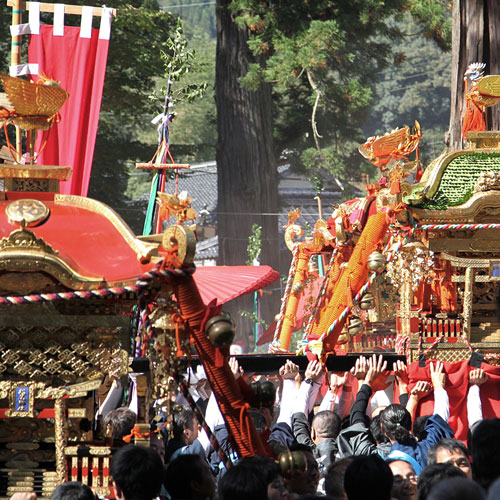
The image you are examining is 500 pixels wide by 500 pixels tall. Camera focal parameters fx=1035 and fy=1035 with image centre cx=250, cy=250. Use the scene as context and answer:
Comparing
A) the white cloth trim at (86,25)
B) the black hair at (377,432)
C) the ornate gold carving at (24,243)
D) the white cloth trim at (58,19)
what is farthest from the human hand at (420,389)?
the white cloth trim at (58,19)

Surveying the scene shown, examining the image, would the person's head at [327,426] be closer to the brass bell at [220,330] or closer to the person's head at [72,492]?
the brass bell at [220,330]

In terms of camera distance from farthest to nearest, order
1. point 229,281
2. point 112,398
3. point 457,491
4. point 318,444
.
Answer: point 229,281
point 112,398
point 318,444
point 457,491

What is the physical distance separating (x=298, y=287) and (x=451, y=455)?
Result: 5.71 m

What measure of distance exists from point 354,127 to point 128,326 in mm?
17889

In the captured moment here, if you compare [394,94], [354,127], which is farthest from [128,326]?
[394,94]

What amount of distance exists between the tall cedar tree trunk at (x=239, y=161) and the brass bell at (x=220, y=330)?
13.2m

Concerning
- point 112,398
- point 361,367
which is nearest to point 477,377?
point 361,367

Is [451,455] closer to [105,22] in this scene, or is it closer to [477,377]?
[477,377]

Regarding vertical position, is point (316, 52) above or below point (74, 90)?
above

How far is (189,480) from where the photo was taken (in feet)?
14.6

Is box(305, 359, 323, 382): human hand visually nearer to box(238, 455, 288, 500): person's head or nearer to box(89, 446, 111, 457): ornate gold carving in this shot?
box(89, 446, 111, 457): ornate gold carving

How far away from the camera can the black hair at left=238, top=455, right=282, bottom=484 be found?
165 inches

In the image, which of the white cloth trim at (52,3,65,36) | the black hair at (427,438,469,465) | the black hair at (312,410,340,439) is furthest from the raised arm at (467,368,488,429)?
the white cloth trim at (52,3,65,36)

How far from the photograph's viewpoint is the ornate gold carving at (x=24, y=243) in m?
5.14
